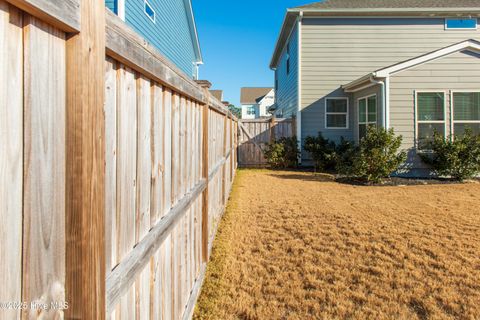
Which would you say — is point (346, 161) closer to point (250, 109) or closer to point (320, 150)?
point (320, 150)

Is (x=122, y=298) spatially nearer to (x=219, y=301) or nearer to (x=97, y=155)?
(x=97, y=155)

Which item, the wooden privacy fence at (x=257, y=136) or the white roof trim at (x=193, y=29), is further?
the white roof trim at (x=193, y=29)

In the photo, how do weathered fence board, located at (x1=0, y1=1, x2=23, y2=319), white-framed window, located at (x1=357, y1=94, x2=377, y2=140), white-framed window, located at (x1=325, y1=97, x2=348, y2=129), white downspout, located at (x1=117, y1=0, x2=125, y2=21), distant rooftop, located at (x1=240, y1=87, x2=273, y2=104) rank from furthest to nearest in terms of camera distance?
distant rooftop, located at (x1=240, y1=87, x2=273, y2=104) < white-framed window, located at (x1=325, y1=97, x2=348, y2=129) < white-framed window, located at (x1=357, y1=94, x2=377, y2=140) < white downspout, located at (x1=117, y1=0, x2=125, y2=21) < weathered fence board, located at (x1=0, y1=1, x2=23, y2=319)

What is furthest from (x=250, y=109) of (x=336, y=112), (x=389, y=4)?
(x=336, y=112)

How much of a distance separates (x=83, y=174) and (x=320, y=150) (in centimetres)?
1198

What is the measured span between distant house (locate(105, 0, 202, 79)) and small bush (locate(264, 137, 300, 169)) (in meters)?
4.78

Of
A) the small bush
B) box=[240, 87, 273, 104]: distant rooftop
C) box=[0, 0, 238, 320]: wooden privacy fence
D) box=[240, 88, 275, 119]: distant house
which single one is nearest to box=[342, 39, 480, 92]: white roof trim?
the small bush

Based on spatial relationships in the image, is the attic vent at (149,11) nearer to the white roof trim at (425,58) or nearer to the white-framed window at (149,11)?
the white-framed window at (149,11)

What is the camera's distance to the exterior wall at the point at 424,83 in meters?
10.2

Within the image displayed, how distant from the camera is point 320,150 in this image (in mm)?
12477

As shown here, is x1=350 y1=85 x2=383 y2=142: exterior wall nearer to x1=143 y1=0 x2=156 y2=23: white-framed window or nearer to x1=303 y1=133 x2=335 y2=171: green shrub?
x1=303 y1=133 x2=335 y2=171: green shrub

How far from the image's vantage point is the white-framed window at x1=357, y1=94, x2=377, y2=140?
11.2 metres

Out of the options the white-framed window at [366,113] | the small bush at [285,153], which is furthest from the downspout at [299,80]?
the white-framed window at [366,113]

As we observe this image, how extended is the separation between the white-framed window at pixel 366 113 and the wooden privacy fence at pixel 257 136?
2786 millimetres
